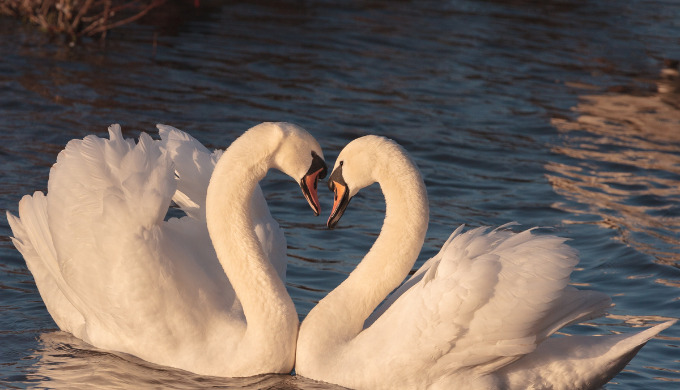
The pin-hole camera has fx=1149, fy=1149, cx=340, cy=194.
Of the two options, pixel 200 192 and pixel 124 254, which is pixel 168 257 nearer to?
pixel 124 254

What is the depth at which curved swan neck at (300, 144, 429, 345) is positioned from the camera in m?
6.50

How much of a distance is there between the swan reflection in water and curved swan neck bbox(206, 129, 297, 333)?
4.02 metres

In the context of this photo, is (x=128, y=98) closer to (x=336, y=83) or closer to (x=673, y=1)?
(x=336, y=83)

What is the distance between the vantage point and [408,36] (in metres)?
17.9

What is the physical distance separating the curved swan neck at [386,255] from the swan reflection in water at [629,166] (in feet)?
11.5

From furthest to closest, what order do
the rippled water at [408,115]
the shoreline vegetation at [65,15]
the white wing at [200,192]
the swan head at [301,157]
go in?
the shoreline vegetation at [65,15], the rippled water at [408,115], the white wing at [200,192], the swan head at [301,157]

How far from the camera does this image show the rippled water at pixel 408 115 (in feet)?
26.9

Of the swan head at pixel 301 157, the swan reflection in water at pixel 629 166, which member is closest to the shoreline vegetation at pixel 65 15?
the swan reflection in water at pixel 629 166

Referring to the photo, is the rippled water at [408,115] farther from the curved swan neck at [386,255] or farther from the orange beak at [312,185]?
the orange beak at [312,185]

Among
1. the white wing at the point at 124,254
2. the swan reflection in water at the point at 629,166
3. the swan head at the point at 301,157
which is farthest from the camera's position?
the swan reflection in water at the point at 629,166

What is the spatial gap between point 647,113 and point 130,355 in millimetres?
9673

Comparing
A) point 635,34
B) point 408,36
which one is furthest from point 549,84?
point 635,34

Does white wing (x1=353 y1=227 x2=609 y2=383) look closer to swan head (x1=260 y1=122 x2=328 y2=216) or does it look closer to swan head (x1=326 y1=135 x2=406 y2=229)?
swan head (x1=326 y1=135 x2=406 y2=229)

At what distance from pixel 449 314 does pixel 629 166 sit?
22.4ft
